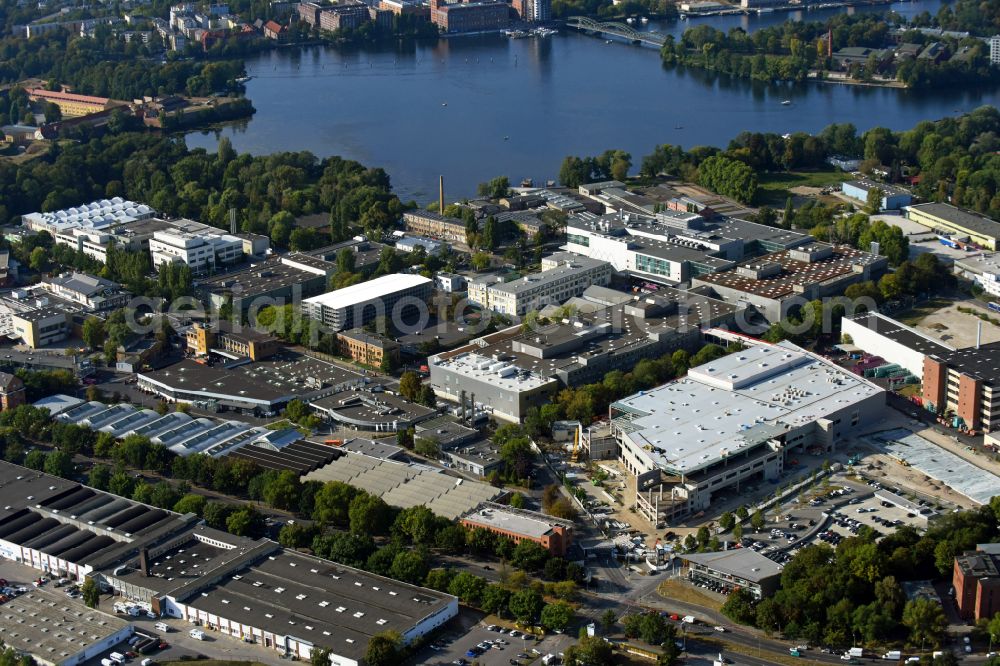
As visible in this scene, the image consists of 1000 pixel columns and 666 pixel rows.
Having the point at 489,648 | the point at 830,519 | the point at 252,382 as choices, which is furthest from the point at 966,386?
the point at 252,382

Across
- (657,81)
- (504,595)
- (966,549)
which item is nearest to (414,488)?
(504,595)

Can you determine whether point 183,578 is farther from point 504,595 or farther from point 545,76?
point 545,76

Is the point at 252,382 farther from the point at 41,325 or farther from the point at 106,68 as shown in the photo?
the point at 106,68

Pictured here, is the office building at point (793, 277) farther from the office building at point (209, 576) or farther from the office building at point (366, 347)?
the office building at point (209, 576)

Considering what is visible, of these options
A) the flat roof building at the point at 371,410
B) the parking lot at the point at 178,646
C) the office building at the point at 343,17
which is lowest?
the parking lot at the point at 178,646

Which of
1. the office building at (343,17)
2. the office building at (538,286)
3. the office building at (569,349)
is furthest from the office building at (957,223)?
the office building at (343,17)
